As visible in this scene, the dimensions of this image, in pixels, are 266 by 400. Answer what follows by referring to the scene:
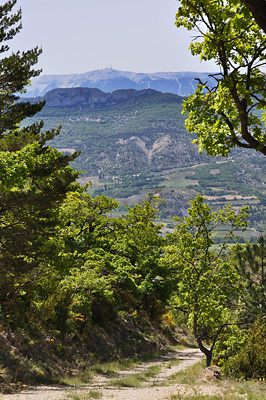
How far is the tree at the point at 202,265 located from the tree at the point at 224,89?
26.5 ft

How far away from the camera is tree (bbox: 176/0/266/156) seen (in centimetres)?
609

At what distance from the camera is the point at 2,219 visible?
13.7 metres

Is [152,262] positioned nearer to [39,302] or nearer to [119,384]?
[39,302]

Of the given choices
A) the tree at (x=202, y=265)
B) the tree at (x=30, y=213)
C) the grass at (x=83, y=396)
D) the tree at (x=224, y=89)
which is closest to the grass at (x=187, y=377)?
the tree at (x=202, y=265)

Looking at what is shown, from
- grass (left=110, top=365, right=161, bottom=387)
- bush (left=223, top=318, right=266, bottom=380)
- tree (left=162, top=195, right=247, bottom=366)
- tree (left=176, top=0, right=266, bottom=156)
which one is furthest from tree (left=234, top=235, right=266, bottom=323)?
tree (left=176, top=0, right=266, bottom=156)

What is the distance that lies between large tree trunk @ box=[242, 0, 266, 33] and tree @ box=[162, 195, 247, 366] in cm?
1100

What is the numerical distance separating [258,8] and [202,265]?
11721mm

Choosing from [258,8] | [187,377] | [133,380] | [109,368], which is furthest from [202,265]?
[258,8]

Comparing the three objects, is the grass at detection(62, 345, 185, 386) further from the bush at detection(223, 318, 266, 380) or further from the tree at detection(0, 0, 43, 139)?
the tree at detection(0, 0, 43, 139)

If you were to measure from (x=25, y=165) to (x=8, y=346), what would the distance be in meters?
7.29

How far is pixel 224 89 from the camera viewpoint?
6.22 m

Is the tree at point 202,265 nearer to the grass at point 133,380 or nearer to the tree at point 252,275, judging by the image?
the tree at point 252,275

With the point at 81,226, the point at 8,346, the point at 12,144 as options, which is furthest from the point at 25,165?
the point at 81,226

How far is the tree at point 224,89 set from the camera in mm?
6090
